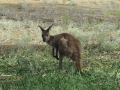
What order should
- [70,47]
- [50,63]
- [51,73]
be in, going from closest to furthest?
[51,73], [70,47], [50,63]

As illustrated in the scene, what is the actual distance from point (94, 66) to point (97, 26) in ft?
20.4

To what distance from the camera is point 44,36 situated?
819 cm

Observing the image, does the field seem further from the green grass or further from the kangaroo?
the kangaroo

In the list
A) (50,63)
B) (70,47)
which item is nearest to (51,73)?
(70,47)

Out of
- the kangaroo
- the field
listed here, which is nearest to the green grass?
the field

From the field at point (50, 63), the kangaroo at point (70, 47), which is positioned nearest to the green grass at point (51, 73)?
the field at point (50, 63)

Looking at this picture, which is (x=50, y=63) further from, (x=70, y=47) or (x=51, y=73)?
(x=51, y=73)

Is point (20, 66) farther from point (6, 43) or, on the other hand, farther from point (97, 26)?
point (97, 26)

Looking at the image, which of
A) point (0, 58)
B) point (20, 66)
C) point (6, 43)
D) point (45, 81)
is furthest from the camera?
point (6, 43)

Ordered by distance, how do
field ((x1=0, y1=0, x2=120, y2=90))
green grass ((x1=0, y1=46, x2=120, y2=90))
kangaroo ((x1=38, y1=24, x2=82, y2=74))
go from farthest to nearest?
kangaroo ((x1=38, y1=24, x2=82, y2=74))
field ((x1=0, y1=0, x2=120, y2=90))
green grass ((x1=0, y1=46, x2=120, y2=90))

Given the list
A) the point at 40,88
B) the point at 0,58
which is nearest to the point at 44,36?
the point at 0,58

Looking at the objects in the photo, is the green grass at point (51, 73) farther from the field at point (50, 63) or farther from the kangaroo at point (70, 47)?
the kangaroo at point (70, 47)

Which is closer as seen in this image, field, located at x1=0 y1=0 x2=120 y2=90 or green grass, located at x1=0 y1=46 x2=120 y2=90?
green grass, located at x1=0 y1=46 x2=120 y2=90

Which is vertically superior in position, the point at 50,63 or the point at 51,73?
the point at 51,73
